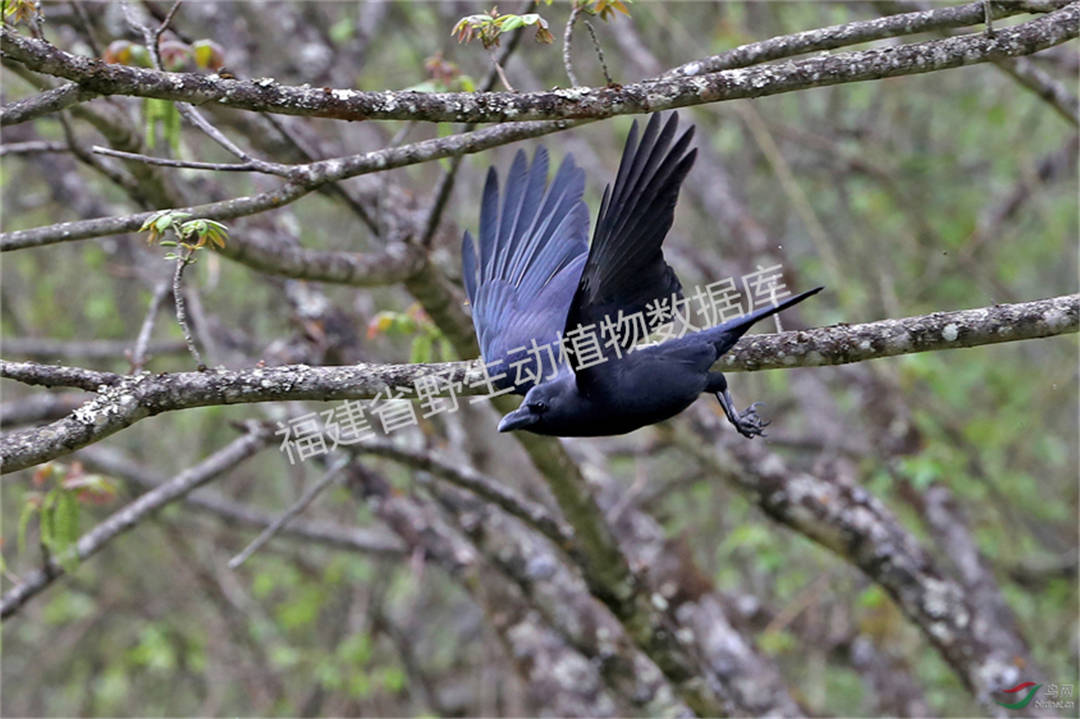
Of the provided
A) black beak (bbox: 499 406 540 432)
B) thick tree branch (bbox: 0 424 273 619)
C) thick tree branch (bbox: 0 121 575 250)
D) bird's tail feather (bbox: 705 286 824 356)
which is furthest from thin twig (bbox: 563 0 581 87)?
thick tree branch (bbox: 0 424 273 619)

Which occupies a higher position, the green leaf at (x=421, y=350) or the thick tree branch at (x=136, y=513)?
the green leaf at (x=421, y=350)

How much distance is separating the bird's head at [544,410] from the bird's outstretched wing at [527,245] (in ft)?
1.90

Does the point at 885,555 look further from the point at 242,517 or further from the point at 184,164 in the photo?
the point at 242,517

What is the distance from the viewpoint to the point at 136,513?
3.92 m

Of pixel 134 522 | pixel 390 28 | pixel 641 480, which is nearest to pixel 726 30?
pixel 390 28

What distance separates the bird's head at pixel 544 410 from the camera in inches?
107

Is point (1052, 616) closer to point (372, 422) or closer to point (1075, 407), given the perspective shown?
point (1075, 407)

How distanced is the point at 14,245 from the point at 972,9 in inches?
94.1

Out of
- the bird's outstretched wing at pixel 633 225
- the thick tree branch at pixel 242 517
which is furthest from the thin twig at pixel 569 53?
the thick tree branch at pixel 242 517

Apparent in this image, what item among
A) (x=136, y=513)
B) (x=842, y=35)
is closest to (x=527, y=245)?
(x=842, y=35)

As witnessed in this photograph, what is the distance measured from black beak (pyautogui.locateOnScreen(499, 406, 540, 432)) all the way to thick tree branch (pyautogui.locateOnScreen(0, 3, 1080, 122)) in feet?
2.20

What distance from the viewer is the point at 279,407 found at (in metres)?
5.07

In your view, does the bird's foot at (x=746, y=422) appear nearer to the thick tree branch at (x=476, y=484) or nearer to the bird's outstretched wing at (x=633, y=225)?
the bird's outstretched wing at (x=633, y=225)

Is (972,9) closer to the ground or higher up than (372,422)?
higher up
